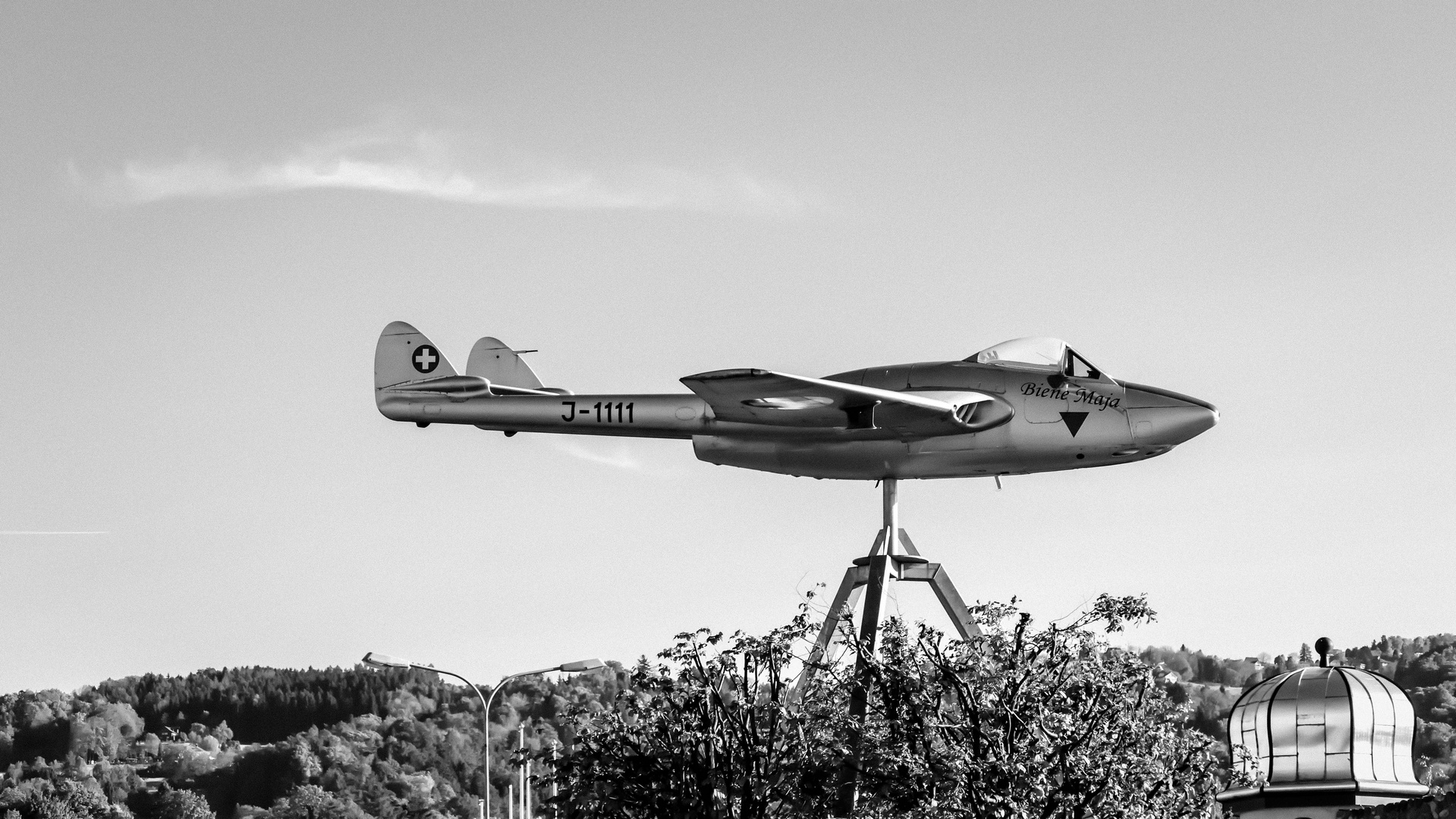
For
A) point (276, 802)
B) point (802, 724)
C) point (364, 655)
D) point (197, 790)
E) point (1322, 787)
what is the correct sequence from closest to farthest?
point (802, 724) → point (1322, 787) → point (364, 655) → point (276, 802) → point (197, 790)

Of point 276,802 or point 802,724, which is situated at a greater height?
point 802,724

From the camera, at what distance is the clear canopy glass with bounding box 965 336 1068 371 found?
1431 inches

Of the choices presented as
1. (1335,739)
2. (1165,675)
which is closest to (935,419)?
(1165,675)

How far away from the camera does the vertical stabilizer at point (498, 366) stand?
40.7 metres

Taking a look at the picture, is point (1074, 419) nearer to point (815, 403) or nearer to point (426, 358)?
point (815, 403)

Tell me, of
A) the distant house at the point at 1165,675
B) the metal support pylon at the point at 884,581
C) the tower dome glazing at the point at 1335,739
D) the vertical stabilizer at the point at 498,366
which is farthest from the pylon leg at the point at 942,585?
the tower dome glazing at the point at 1335,739

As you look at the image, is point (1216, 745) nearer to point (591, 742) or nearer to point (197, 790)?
point (591, 742)

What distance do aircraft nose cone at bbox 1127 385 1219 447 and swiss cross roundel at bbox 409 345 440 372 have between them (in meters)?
14.6

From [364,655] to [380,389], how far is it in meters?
16.4

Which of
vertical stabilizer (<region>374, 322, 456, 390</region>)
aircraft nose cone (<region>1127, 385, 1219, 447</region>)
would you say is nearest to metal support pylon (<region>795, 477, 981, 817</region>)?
aircraft nose cone (<region>1127, 385, 1219, 447</region>)

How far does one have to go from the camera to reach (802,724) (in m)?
34.7

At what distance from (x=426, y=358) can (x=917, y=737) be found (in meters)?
15.2

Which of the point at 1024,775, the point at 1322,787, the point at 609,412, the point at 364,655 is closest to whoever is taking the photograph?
the point at 1024,775

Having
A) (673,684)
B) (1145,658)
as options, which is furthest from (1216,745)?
(673,684)
